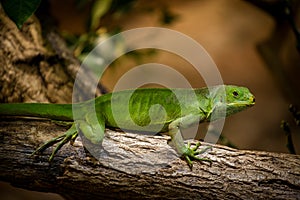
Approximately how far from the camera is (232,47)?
6.77 m

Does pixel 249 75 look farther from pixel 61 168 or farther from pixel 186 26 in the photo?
pixel 61 168

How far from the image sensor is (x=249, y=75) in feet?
21.2

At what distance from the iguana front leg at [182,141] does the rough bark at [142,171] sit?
0.04 m

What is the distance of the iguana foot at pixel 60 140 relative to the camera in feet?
8.06

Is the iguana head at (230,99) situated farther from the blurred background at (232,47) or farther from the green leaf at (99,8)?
the green leaf at (99,8)

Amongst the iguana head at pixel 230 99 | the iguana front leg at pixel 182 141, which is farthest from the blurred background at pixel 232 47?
the iguana front leg at pixel 182 141

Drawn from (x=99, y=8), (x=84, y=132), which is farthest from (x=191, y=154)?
(x=99, y=8)

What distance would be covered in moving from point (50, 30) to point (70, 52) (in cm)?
25

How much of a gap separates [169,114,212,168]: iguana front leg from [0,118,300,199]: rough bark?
41mm

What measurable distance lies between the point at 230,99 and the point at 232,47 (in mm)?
4239

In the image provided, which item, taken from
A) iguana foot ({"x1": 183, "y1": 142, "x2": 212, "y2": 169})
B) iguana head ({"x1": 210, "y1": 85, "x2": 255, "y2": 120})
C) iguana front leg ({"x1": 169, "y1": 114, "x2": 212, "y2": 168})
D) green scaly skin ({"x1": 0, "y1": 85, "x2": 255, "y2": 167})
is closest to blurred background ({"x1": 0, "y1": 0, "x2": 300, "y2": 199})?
green scaly skin ({"x1": 0, "y1": 85, "x2": 255, "y2": 167})

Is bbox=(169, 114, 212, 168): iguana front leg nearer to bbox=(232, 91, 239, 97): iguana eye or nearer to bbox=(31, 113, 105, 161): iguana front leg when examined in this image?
bbox=(232, 91, 239, 97): iguana eye

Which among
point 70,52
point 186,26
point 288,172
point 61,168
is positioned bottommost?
point 288,172

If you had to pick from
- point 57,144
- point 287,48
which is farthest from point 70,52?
point 287,48
